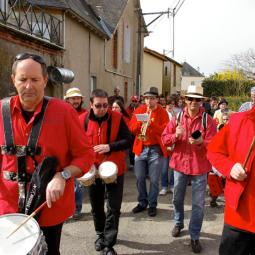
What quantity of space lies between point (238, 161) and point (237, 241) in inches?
23.9

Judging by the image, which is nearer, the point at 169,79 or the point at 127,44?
the point at 127,44

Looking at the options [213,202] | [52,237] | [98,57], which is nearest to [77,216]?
[213,202]

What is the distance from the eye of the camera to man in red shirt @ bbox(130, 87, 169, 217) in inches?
251

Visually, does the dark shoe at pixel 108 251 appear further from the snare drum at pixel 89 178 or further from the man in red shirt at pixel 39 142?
the man in red shirt at pixel 39 142

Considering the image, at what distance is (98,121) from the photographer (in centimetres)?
475

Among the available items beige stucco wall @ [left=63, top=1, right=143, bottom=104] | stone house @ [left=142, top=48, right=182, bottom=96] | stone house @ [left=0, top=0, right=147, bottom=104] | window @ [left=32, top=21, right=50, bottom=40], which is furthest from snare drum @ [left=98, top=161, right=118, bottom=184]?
stone house @ [left=142, top=48, right=182, bottom=96]

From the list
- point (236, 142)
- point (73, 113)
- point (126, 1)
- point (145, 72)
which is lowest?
point (236, 142)

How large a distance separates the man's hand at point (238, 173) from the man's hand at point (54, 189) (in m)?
1.24

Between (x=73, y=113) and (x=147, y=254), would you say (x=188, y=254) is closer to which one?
(x=147, y=254)

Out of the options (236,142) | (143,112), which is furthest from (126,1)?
(236,142)

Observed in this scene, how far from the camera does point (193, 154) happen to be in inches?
194

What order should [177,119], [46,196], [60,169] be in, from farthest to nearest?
[177,119] < [60,169] < [46,196]

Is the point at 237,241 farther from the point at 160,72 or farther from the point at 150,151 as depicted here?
the point at 160,72

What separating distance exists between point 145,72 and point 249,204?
110ft
